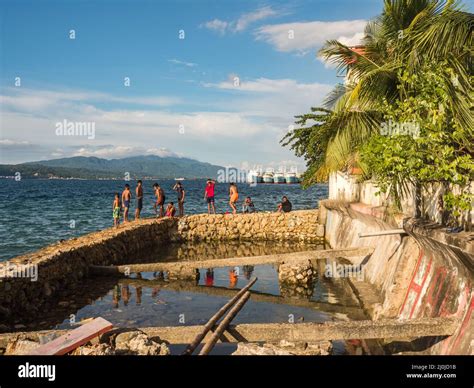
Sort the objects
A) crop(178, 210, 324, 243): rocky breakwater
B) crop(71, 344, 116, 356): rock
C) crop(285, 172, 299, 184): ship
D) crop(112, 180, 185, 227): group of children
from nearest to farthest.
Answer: crop(71, 344, 116, 356): rock → crop(112, 180, 185, 227): group of children → crop(178, 210, 324, 243): rocky breakwater → crop(285, 172, 299, 184): ship

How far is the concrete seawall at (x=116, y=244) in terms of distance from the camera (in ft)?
37.0

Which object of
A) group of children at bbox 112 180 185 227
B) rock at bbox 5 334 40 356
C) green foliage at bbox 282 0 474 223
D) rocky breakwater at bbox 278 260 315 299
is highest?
green foliage at bbox 282 0 474 223

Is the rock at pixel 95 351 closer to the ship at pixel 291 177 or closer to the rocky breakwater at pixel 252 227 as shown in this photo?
the rocky breakwater at pixel 252 227

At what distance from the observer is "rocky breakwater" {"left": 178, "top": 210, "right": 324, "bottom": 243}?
2531 centimetres

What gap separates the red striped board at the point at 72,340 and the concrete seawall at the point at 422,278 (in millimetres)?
5496

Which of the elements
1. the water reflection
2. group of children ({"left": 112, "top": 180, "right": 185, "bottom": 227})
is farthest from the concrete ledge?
group of children ({"left": 112, "top": 180, "right": 185, "bottom": 227})

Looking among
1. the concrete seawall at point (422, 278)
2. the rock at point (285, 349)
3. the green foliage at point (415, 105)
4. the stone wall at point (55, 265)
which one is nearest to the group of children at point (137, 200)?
the stone wall at point (55, 265)

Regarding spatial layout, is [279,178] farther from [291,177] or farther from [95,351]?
[95,351]

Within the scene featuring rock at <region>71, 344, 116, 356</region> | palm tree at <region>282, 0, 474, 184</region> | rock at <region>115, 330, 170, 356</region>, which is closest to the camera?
rock at <region>71, 344, 116, 356</region>

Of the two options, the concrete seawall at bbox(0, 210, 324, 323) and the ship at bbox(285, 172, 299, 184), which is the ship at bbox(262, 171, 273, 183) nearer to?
the ship at bbox(285, 172, 299, 184)

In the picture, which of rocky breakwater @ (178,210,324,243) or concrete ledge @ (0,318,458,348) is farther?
rocky breakwater @ (178,210,324,243)
